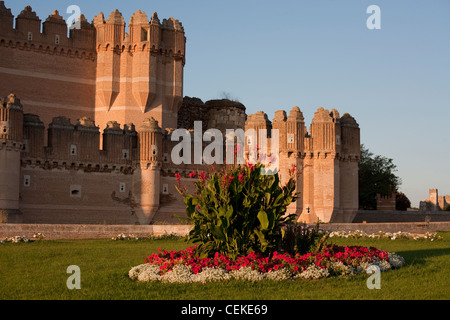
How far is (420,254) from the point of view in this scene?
1931cm

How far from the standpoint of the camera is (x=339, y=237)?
1056 inches

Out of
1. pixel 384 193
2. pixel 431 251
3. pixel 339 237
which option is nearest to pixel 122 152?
pixel 339 237

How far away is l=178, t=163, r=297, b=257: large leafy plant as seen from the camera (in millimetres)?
15195

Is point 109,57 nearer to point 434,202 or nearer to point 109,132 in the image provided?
point 109,132

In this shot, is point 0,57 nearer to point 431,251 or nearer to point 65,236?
point 65,236

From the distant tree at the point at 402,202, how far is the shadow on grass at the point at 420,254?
1705 inches

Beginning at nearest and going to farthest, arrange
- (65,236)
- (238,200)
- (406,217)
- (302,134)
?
(238,200)
(65,236)
(302,134)
(406,217)

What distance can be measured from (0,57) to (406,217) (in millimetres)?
30013

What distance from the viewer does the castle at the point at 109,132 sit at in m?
36.3

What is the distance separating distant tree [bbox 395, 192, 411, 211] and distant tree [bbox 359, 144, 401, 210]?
543 cm

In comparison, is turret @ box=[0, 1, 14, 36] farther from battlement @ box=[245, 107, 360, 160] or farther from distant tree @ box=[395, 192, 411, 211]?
distant tree @ box=[395, 192, 411, 211]

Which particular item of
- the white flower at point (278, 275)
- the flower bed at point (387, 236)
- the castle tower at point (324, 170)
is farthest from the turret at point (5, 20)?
the white flower at point (278, 275)

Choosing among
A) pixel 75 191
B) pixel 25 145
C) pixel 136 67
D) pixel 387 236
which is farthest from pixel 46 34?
pixel 387 236

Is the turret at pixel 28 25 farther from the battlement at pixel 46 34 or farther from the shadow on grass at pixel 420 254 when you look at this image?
the shadow on grass at pixel 420 254
